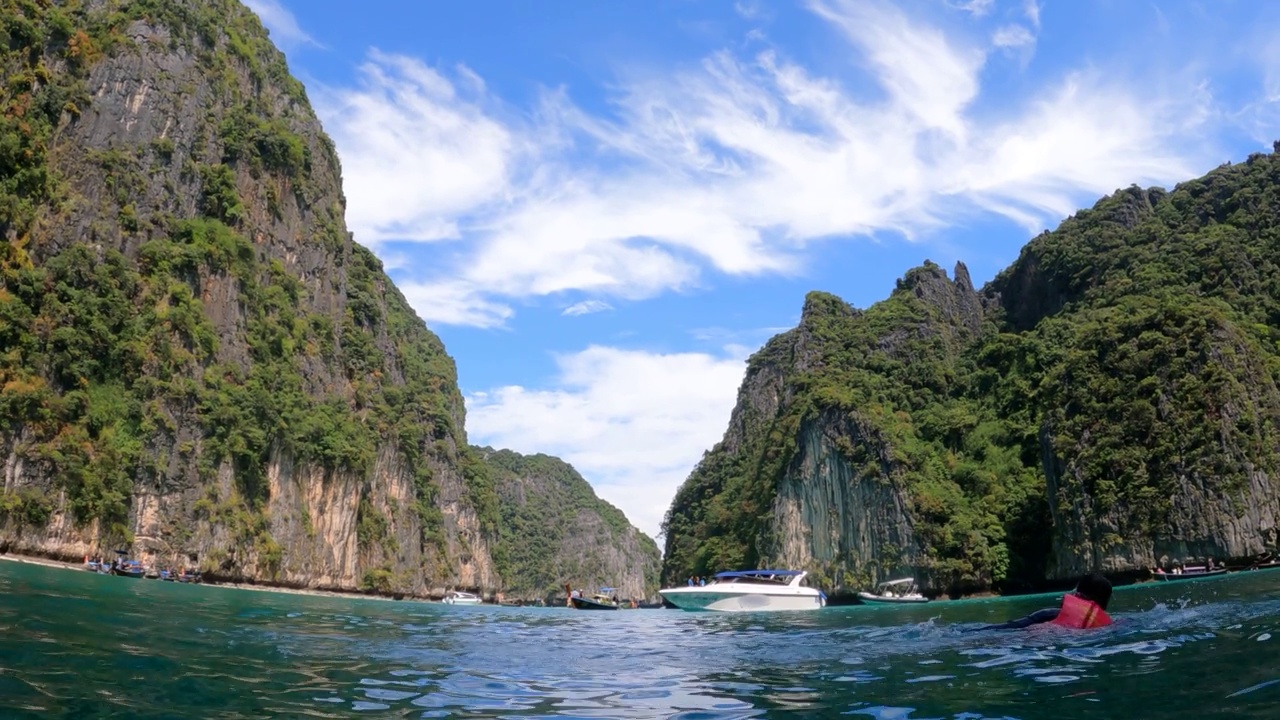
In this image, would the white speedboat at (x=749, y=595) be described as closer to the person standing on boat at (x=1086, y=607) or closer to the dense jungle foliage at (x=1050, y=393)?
the dense jungle foliage at (x=1050, y=393)

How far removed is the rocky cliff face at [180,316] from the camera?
43812 mm

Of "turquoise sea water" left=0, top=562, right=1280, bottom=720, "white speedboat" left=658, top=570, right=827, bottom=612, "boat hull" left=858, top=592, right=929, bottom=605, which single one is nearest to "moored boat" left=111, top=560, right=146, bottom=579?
"white speedboat" left=658, top=570, right=827, bottom=612

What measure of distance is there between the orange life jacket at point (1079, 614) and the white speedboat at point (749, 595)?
81.6 ft

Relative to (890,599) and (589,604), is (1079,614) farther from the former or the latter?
(589,604)

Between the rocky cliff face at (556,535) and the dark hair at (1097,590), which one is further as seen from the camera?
the rocky cliff face at (556,535)

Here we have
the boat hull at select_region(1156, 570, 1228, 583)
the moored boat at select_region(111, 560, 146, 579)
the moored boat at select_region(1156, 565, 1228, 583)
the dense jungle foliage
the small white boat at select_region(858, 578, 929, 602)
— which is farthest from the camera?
the dense jungle foliage

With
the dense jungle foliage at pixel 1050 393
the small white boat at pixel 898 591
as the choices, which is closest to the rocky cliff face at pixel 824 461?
the dense jungle foliage at pixel 1050 393

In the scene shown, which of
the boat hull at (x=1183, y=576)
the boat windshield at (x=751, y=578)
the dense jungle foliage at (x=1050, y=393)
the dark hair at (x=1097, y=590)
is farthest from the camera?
the dense jungle foliage at (x=1050, y=393)

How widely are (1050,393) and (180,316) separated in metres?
58.7

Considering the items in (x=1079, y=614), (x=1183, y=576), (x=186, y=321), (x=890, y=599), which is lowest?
(x=890, y=599)

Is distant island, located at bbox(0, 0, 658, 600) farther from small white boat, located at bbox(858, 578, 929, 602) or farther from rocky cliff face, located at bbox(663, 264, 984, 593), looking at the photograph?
small white boat, located at bbox(858, 578, 929, 602)

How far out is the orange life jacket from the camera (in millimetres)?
11680

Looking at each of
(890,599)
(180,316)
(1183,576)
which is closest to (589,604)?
(890,599)

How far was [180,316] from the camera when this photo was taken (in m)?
53.1
